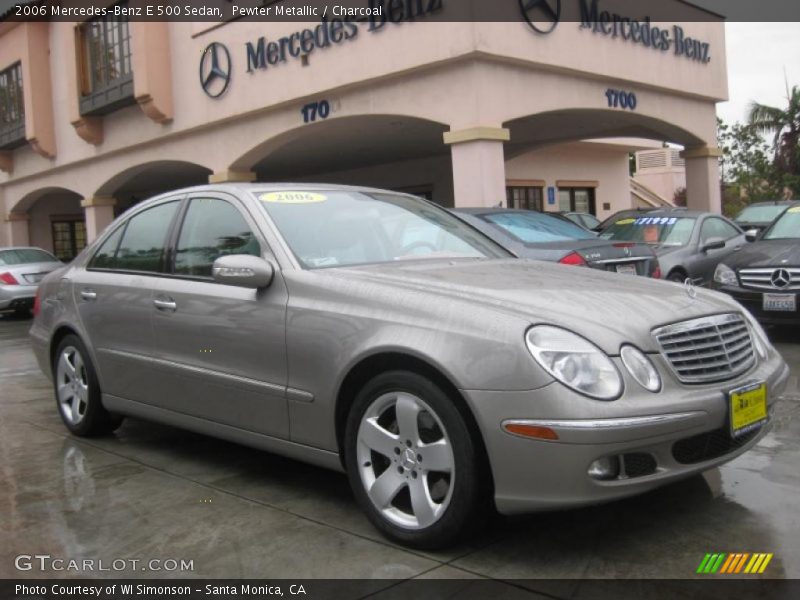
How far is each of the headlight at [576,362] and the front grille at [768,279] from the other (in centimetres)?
588

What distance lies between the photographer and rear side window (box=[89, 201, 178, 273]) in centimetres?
468

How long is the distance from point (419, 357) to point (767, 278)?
6196mm

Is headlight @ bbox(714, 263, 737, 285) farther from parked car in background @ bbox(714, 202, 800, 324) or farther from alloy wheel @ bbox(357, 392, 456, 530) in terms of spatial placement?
alloy wheel @ bbox(357, 392, 456, 530)

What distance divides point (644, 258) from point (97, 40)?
1655 centimetres

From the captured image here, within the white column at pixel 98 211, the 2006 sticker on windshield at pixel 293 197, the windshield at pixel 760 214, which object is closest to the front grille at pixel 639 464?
the 2006 sticker on windshield at pixel 293 197

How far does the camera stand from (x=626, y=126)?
59.0 ft

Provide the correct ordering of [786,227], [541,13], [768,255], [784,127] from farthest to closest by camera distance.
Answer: [784,127] < [541,13] < [786,227] < [768,255]

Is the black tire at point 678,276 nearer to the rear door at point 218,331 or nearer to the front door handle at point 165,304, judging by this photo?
the rear door at point 218,331

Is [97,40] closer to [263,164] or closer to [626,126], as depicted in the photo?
[263,164]

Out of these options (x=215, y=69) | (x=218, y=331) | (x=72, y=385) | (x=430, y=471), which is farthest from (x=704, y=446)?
(x=215, y=69)

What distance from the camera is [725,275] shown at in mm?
8516

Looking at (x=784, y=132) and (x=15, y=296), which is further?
(x=784, y=132)

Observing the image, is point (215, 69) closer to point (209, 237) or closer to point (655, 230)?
point (655, 230)

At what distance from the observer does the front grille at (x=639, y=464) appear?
294cm
